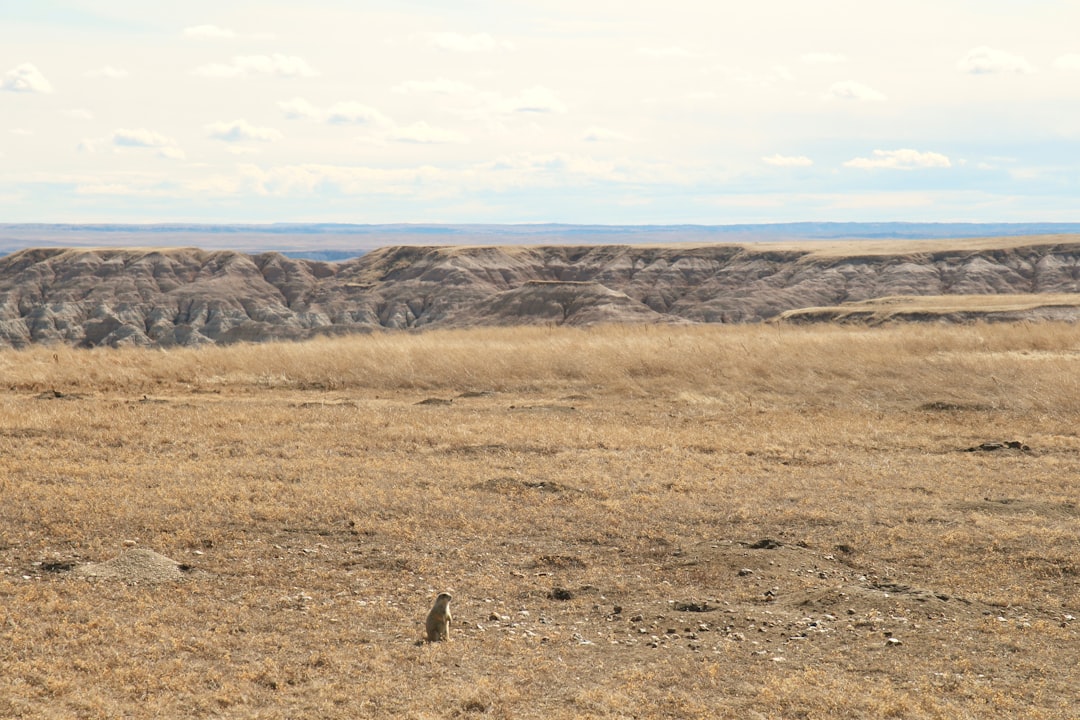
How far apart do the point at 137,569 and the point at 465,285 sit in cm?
6309

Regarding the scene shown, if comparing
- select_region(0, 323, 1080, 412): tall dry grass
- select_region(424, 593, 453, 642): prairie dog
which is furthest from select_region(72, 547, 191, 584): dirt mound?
select_region(0, 323, 1080, 412): tall dry grass

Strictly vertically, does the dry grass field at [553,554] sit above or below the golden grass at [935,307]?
below

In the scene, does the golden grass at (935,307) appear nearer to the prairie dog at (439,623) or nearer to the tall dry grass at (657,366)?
the tall dry grass at (657,366)

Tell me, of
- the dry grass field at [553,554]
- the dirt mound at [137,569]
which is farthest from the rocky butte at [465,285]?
the dirt mound at [137,569]

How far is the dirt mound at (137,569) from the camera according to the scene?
755cm

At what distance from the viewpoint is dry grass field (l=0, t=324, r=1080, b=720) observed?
19.2 ft

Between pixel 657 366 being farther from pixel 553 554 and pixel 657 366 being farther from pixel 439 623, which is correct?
pixel 439 623

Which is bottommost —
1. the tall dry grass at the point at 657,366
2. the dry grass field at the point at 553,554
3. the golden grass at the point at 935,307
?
the dry grass field at the point at 553,554

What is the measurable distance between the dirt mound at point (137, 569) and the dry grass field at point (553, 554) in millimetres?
44

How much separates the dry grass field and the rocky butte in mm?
35620

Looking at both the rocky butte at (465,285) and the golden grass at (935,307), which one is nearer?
the golden grass at (935,307)

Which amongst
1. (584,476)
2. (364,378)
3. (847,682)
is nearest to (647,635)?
(847,682)

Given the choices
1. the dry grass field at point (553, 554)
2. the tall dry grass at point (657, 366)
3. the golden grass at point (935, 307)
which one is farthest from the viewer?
the golden grass at point (935, 307)

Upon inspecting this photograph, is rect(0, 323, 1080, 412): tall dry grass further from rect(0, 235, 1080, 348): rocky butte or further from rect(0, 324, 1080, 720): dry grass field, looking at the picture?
rect(0, 235, 1080, 348): rocky butte
